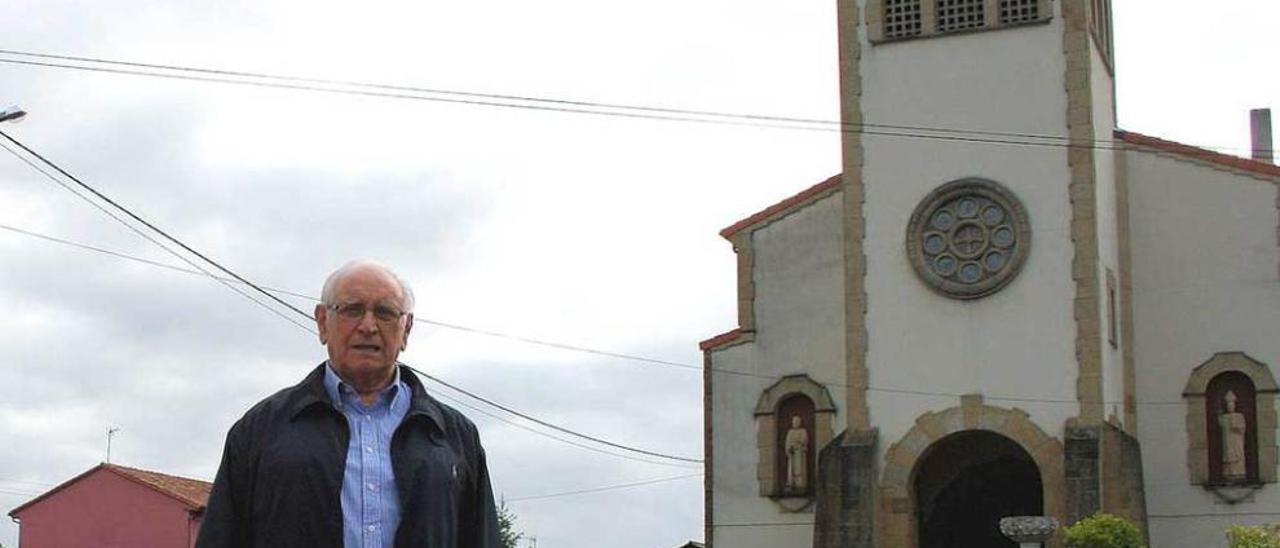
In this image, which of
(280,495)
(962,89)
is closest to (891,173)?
(962,89)

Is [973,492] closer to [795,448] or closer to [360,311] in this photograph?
[795,448]

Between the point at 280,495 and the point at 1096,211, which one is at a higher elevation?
the point at 1096,211

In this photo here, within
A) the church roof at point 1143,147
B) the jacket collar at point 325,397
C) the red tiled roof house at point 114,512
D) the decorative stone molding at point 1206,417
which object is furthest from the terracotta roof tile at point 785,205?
the jacket collar at point 325,397

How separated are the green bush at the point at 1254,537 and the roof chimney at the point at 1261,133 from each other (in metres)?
12.1

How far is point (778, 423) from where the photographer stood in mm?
31906

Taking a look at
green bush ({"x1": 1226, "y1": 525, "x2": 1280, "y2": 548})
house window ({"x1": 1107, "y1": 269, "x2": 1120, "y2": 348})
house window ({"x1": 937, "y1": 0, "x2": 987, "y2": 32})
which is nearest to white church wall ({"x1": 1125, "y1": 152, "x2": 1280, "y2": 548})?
house window ({"x1": 1107, "y1": 269, "x2": 1120, "y2": 348})

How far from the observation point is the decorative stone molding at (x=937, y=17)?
1174 inches

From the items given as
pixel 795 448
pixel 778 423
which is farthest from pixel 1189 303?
pixel 778 423

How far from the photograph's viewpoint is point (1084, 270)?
28875 millimetres

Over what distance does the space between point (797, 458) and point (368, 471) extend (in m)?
26.1

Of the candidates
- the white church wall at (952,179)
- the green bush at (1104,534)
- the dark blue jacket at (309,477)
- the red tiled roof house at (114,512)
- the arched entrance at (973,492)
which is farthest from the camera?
the red tiled roof house at (114,512)

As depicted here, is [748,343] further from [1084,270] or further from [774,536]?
[1084,270]

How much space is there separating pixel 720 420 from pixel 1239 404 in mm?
7872

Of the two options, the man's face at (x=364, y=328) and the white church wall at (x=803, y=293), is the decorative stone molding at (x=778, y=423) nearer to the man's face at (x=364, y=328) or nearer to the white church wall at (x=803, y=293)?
the white church wall at (x=803, y=293)
